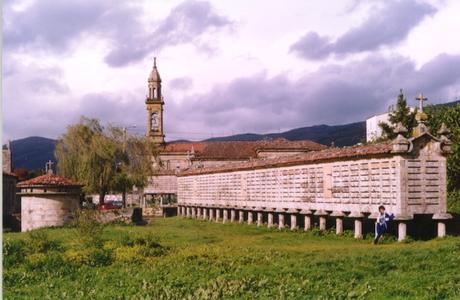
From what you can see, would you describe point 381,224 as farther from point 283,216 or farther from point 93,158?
point 93,158

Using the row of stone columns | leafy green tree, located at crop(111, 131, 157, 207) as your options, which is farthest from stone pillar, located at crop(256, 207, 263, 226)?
leafy green tree, located at crop(111, 131, 157, 207)

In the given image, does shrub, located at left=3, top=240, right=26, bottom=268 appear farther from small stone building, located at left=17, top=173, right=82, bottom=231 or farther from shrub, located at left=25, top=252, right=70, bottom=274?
small stone building, located at left=17, top=173, right=82, bottom=231

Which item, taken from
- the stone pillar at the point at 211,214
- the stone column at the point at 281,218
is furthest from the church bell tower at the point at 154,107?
the stone column at the point at 281,218

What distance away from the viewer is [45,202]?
3005 centimetres

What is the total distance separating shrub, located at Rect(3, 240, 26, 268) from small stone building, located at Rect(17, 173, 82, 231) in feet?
36.7

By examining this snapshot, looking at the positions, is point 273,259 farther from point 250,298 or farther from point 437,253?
point 250,298

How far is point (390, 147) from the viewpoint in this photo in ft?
66.8

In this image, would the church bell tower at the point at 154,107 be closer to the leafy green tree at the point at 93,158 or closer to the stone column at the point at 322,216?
the leafy green tree at the point at 93,158

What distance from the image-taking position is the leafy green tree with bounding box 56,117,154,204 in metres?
42.7

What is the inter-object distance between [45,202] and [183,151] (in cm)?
6078

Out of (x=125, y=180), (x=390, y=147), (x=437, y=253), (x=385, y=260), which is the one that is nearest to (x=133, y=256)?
(x=385, y=260)

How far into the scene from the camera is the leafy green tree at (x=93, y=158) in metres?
42.7

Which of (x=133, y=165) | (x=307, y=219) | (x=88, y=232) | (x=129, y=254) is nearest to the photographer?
(x=129, y=254)

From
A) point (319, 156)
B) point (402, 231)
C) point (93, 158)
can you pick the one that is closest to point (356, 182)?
point (402, 231)
